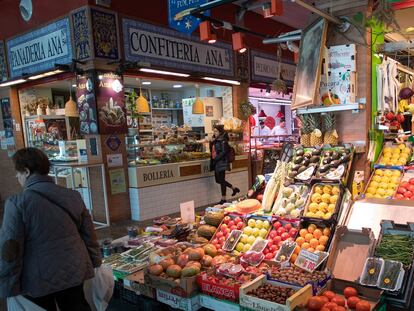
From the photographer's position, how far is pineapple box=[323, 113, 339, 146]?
4.20m

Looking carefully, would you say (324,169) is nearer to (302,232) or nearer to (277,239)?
(302,232)

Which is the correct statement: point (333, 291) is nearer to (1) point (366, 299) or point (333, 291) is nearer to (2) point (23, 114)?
(1) point (366, 299)

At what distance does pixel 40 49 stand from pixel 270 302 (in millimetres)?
7297

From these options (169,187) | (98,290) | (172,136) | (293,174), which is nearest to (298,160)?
(293,174)

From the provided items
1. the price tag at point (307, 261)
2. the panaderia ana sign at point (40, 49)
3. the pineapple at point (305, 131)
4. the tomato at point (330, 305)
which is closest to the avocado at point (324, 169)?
the pineapple at point (305, 131)

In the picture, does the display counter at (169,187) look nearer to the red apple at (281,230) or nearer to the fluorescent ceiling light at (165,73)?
the fluorescent ceiling light at (165,73)

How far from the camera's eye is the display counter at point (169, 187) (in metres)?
7.16

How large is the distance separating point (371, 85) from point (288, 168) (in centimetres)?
144

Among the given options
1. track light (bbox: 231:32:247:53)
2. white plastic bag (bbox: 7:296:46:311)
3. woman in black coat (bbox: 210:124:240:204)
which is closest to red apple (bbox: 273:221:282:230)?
white plastic bag (bbox: 7:296:46:311)

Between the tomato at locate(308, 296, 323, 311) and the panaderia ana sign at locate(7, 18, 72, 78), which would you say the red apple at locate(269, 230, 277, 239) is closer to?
the tomato at locate(308, 296, 323, 311)

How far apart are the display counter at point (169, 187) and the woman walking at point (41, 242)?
474 centimetres

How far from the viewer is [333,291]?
293 centimetres

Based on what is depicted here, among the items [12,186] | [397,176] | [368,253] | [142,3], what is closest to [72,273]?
[368,253]

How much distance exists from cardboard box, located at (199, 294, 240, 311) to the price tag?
2.32 ft
